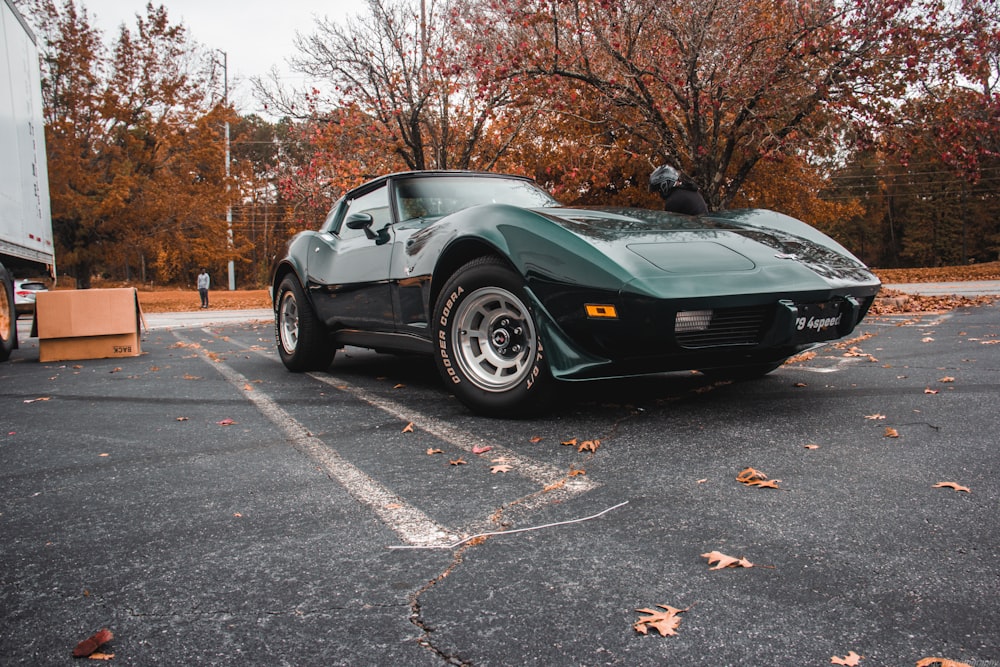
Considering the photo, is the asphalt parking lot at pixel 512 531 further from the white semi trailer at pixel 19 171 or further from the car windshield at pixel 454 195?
the white semi trailer at pixel 19 171

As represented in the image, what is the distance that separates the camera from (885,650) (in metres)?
1.50

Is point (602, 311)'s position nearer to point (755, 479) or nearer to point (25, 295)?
point (755, 479)

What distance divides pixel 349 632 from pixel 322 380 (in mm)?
4102

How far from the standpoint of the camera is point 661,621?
164cm

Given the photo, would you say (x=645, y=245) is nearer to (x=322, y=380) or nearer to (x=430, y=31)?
(x=322, y=380)

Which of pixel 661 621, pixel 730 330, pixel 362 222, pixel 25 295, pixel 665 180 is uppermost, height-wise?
pixel 665 180

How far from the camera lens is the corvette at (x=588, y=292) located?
10.8ft

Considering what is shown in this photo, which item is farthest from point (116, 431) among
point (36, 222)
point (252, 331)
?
point (252, 331)

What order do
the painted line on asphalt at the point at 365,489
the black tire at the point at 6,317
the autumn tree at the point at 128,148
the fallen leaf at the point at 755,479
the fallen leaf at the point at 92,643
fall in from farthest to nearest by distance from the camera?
the autumn tree at the point at 128,148
the black tire at the point at 6,317
the fallen leaf at the point at 755,479
the painted line on asphalt at the point at 365,489
the fallen leaf at the point at 92,643

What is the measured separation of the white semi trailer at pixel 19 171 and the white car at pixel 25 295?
692mm

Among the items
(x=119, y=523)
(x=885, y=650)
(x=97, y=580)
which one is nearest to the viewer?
(x=885, y=650)

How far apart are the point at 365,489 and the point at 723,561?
1.30 metres

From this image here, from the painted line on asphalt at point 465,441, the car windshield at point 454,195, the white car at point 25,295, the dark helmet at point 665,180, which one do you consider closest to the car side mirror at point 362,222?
the car windshield at point 454,195

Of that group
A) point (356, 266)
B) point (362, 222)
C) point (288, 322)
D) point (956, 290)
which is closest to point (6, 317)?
point (288, 322)
